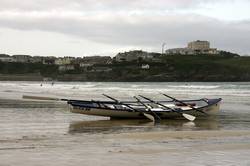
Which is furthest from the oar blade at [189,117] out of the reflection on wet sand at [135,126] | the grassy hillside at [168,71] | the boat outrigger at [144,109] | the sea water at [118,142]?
the grassy hillside at [168,71]

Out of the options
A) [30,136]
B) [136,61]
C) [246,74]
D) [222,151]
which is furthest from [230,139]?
[136,61]

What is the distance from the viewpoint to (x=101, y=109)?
23.2 m

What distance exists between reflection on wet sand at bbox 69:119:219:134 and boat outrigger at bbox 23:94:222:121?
56 centimetres

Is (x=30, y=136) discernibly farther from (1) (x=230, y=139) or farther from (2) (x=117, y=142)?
→ (1) (x=230, y=139)

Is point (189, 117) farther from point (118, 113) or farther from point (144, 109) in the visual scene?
point (118, 113)

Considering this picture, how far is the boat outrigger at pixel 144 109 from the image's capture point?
910 inches

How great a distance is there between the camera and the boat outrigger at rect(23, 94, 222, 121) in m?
23.1

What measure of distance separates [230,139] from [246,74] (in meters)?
127

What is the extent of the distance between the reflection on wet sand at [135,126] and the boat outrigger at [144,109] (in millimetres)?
564

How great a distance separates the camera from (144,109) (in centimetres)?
2391

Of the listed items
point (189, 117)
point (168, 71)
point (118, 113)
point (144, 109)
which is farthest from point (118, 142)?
point (168, 71)

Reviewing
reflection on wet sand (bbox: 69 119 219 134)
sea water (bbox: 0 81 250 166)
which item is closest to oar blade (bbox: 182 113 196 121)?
reflection on wet sand (bbox: 69 119 219 134)

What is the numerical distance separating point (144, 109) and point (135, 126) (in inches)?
134

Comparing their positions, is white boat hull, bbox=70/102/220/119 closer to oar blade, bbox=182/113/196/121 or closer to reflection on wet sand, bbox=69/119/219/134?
oar blade, bbox=182/113/196/121
